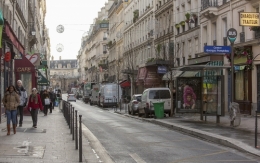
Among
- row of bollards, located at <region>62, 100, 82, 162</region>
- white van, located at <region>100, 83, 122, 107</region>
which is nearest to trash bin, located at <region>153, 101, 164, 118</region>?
row of bollards, located at <region>62, 100, 82, 162</region>

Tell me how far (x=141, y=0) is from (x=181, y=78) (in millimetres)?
44265

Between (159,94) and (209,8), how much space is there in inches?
368

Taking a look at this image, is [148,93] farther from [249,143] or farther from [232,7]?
[249,143]

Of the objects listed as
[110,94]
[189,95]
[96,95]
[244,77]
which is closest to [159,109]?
[189,95]

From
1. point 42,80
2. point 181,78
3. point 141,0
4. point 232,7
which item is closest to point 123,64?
point 141,0

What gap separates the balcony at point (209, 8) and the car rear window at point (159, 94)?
8.81 metres

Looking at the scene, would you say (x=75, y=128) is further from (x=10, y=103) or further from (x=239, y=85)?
(x=239, y=85)

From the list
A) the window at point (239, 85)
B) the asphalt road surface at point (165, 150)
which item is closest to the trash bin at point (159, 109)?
the window at point (239, 85)

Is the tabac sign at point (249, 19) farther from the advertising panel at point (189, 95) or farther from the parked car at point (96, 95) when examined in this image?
the parked car at point (96, 95)

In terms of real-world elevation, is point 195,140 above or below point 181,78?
below

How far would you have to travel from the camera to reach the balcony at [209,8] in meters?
36.6

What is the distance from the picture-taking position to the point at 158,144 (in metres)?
15.4

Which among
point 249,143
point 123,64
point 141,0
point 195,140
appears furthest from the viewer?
point 123,64

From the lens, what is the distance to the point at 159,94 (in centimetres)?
3108
